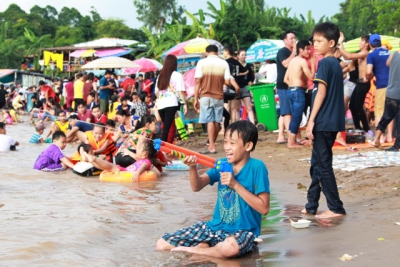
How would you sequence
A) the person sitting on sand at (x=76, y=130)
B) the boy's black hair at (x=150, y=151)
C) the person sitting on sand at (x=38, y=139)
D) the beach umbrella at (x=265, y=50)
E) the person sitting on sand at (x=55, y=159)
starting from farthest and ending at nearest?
the beach umbrella at (x=265, y=50) < the person sitting on sand at (x=38, y=139) < the person sitting on sand at (x=76, y=130) < the person sitting on sand at (x=55, y=159) < the boy's black hair at (x=150, y=151)

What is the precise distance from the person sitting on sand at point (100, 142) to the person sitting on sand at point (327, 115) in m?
5.51

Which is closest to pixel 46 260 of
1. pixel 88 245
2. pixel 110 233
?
pixel 88 245

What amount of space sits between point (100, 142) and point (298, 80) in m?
3.45

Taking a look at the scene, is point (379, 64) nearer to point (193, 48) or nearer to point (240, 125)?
point (240, 125)

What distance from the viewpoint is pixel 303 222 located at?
5340mm

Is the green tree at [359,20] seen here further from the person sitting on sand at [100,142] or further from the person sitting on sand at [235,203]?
the person sitting on sand at [235,203]

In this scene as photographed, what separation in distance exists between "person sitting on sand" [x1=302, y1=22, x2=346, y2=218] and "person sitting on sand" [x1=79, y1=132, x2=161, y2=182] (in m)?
3.62

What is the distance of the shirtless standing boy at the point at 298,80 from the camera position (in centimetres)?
1002

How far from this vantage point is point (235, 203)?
15.3 feet

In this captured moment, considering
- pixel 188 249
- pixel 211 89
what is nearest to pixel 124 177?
pixel 211 89

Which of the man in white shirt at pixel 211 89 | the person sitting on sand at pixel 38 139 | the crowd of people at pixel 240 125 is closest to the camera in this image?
the crowd of people at pixel 240 125

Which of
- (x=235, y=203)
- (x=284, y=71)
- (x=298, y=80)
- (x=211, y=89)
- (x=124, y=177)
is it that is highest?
(x=284, y=71)

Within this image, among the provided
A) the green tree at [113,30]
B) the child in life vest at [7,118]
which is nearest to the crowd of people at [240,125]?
the child in life vest at [7,118]

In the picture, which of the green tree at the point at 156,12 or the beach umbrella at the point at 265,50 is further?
the green tree at the point at 156,12
